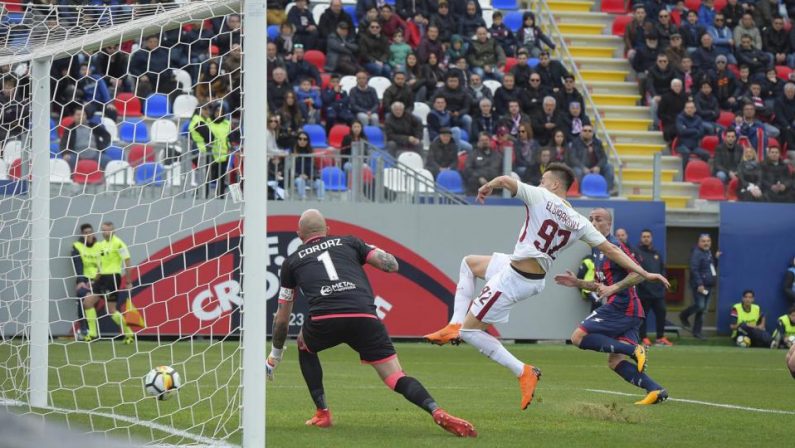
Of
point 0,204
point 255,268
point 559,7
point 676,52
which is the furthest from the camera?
point 559,7

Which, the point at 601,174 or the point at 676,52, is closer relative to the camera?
the point at 601,174

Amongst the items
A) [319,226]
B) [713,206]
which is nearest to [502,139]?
[713,206]

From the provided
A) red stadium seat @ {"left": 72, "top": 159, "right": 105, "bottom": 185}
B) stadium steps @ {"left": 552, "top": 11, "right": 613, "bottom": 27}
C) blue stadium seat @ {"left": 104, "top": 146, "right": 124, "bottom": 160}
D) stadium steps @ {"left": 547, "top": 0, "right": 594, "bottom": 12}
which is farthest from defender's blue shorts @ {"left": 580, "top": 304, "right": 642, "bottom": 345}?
stadium steps @ {"left": 547, "top": 0, "right": 594, "bottom": 12}

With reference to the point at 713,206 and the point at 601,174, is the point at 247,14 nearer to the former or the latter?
the point at 601,174

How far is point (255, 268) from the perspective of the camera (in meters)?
7.68

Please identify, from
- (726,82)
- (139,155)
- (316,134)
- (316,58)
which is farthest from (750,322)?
(139,155)

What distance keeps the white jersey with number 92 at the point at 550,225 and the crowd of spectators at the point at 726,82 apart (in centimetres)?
1484

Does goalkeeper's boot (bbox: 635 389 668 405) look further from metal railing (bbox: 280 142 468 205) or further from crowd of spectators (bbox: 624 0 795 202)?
crowd of spectators (bbox: 624 0 795 202)

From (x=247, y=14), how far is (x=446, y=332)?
4052 millimetres

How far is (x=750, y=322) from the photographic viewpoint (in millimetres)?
23578

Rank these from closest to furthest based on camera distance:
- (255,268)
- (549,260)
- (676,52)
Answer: (255,268) → (549,260) → (676,52)

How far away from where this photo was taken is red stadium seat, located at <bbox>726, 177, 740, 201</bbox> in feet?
79.6

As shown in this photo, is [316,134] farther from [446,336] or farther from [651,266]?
[446,336]

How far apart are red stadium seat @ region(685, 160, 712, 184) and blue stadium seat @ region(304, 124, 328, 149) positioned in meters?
7.90
